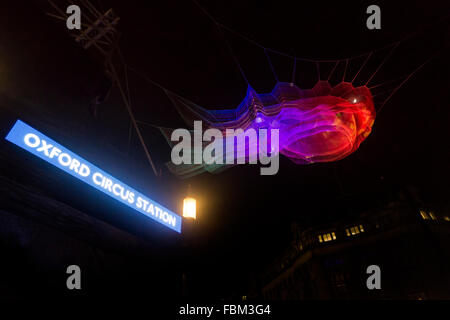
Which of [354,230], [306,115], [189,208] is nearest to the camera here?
[306,115]

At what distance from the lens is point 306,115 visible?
16.3ft

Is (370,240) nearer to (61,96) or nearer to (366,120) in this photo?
(366,120)

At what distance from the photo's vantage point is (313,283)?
130ft

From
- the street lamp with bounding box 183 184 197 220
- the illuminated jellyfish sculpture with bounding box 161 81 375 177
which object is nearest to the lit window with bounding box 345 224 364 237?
the illuminated jellyfish sculpture with bounding box 161 81 375 177

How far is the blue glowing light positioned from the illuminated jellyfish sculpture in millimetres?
2075

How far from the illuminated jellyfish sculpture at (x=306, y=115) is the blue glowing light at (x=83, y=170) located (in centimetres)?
207

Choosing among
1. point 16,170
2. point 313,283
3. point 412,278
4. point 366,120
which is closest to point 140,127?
point 16,170

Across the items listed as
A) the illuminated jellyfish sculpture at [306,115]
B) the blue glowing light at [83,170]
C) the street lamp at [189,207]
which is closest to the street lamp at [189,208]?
the street lamp at [189,207]

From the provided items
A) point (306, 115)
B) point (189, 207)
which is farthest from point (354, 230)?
point (306, 115)

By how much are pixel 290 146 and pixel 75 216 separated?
437 centimetres

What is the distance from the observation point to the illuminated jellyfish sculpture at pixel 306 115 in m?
4.95

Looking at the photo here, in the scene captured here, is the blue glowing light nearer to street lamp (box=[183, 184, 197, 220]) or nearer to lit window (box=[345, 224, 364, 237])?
street lamp (box=[183, 184, 197, 220])

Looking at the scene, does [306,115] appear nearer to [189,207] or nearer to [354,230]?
[189,207]

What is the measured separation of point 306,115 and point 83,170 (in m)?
4.06
